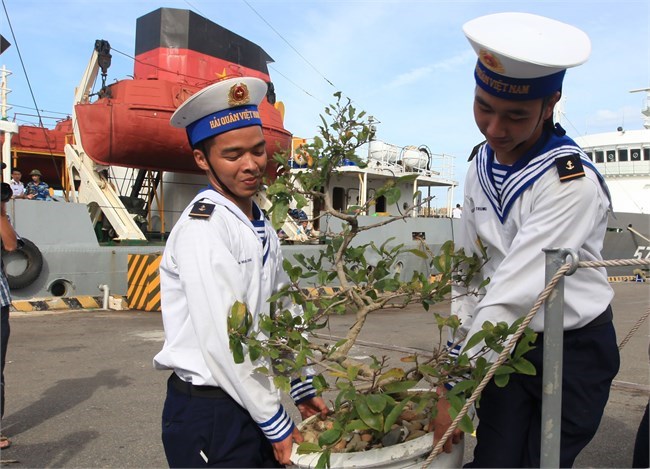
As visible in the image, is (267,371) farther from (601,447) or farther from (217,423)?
(601,447)

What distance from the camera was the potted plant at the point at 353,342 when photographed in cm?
160

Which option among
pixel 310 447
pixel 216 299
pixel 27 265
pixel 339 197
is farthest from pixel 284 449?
pixel 339 197

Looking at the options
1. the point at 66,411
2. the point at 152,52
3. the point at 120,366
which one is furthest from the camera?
the point at 152,52

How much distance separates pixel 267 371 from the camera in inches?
66.8

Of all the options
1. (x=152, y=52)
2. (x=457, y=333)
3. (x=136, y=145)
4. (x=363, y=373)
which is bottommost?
(x=363, y=373)

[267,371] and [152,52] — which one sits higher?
[152,52]

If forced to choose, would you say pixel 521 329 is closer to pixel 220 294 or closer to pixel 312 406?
pixel 220 294

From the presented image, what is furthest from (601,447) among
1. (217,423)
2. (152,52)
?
(152,52)

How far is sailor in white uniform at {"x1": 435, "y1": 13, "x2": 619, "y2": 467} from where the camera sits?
160 cm

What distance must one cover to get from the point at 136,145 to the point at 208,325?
390 inches

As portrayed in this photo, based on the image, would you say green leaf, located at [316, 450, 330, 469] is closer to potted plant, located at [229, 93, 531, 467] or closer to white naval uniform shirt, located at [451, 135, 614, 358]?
potted plant, located at [229, 93, 531, 467]

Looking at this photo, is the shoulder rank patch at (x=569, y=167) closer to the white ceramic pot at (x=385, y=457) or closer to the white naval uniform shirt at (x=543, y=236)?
the white naval uniform shirt at (x=543, y=236)

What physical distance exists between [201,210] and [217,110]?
39 centimetres

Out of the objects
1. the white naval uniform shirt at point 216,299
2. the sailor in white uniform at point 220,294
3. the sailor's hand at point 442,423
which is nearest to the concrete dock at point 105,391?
the sailor in white uniform at point 220,294
